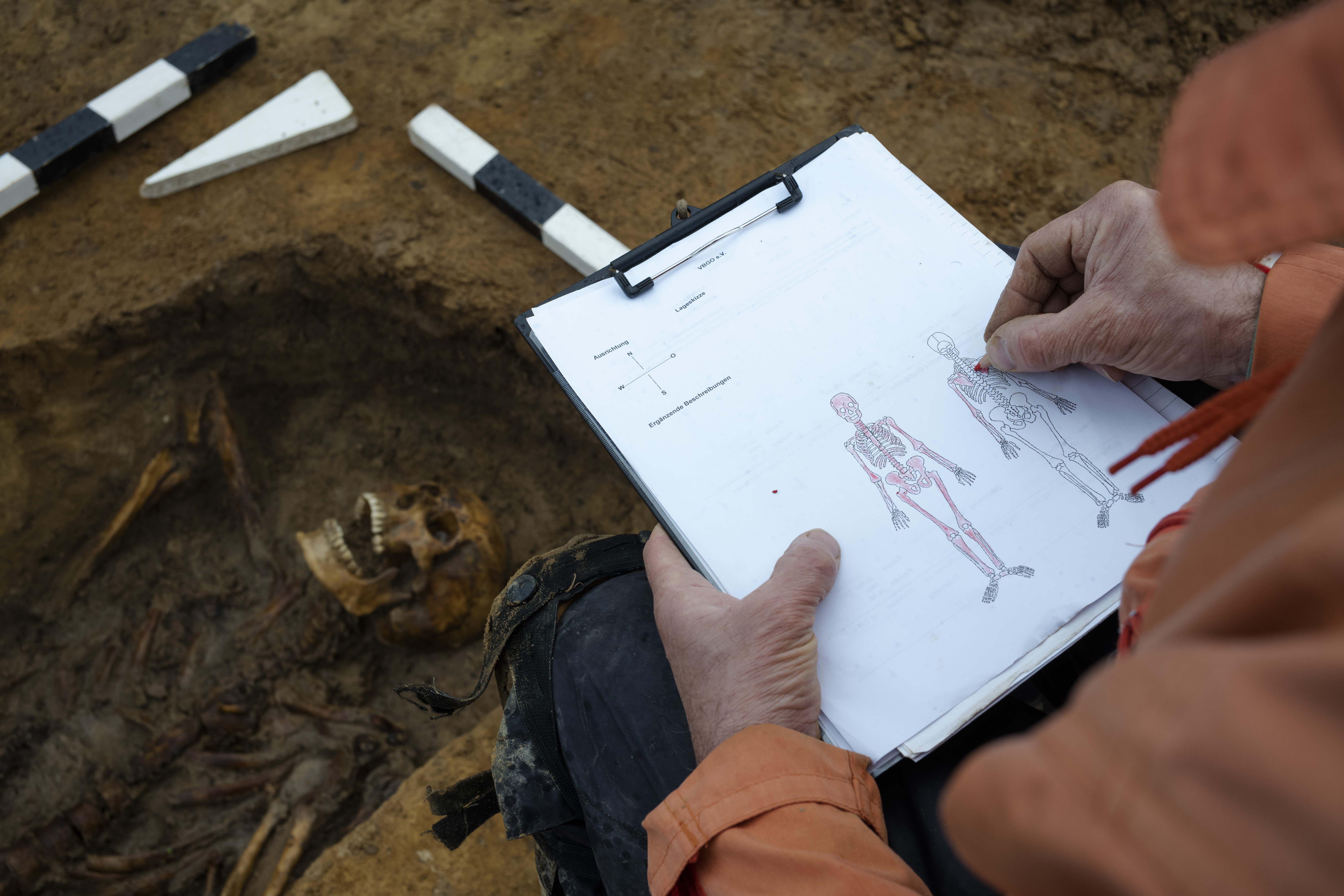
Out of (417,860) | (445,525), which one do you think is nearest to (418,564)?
(445,525)

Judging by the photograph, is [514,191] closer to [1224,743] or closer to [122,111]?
[122,111]

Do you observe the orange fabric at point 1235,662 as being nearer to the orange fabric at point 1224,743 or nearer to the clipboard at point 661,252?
the orange fabric at point 1224,743

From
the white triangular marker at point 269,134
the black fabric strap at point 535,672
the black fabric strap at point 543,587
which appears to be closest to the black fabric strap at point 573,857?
the black fabric strap at point 535,672

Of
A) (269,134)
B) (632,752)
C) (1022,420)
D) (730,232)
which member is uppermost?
(269,134)

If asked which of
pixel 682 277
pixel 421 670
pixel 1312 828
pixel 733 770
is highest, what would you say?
pixel 1312 828

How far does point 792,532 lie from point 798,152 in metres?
2.00

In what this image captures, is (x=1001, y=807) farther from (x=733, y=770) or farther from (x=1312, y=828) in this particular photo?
(x=733, y=770)

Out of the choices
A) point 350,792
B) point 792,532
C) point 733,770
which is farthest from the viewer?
point 350,792

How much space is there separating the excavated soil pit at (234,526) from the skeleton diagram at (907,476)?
146 cm

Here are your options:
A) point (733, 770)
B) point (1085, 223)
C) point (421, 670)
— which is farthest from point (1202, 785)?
point (421, 670)

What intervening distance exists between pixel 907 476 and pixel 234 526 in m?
2.58

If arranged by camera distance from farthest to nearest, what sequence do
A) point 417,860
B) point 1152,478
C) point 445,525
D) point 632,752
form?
1. point 445,525
2. point 417,860
3. point 632,752
4. point 1152,478

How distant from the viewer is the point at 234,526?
111 inches

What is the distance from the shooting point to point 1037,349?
123cm
